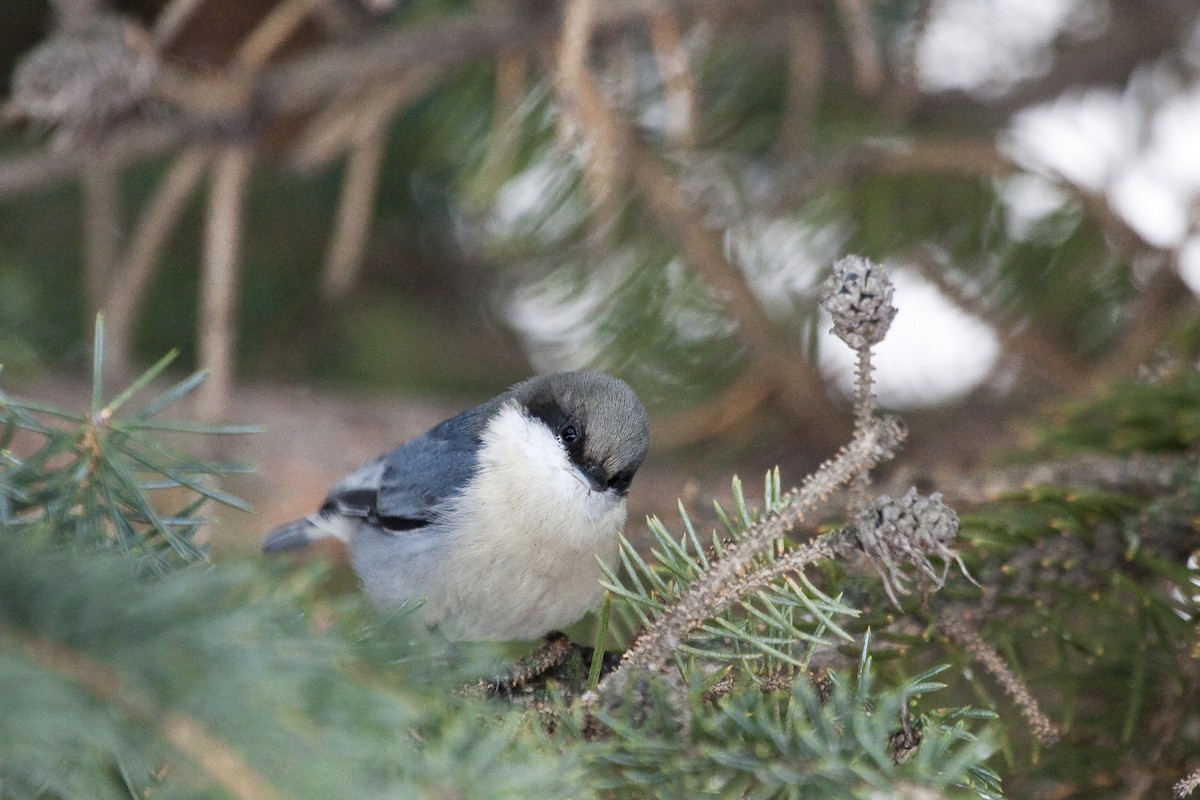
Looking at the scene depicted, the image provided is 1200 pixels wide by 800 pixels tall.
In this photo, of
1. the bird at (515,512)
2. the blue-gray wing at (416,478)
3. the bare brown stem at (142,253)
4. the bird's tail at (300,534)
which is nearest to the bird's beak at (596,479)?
the bird at (515,512)

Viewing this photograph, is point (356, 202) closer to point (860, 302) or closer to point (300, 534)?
point (300, 534)

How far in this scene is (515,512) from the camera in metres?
1.44

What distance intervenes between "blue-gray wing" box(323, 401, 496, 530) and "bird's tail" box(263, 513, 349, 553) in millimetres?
33

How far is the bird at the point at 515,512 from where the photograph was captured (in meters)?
1.39

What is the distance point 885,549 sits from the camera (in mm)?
774

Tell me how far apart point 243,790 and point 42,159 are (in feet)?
4.79

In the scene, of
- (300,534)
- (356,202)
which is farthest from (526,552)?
(356,202)

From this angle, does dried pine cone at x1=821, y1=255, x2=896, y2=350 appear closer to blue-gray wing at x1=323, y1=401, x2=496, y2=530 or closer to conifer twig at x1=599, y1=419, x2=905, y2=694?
conifer twig at x1=599, y1=419, x2=905, y2=694

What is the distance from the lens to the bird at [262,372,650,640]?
4.55 feet

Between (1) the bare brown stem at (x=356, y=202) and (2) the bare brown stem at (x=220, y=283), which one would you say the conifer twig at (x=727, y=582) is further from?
(1) the bare brown stem at (x=356, y=202)

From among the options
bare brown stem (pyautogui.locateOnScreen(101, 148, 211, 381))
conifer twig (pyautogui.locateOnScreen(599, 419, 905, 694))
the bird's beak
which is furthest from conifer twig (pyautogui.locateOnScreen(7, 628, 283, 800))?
bare brown stem (pyautogui.locateOnScreen(101, 148, 211, 381))

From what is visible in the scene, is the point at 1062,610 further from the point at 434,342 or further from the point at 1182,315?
the point at 434,342

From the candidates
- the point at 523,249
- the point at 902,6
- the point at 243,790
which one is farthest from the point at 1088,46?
the point at 243,790

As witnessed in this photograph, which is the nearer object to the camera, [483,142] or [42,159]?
[42,159]
